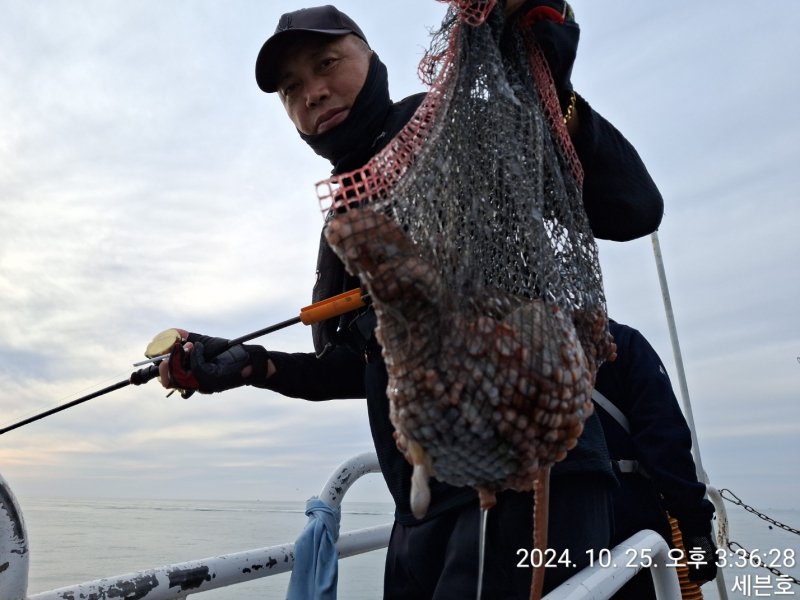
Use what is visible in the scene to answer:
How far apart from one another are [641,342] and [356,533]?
4.86ft

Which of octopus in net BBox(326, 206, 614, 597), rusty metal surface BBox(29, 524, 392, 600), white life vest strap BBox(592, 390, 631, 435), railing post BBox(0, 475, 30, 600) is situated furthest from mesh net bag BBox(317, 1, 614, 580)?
white life vest strap BBox(592, 390, 631, 435)

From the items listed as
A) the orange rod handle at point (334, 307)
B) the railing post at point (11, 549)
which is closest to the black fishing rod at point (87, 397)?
the railing post at point (11, 549)

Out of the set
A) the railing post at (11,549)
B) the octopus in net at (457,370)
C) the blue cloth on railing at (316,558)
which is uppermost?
the octopus in net at (457,370)

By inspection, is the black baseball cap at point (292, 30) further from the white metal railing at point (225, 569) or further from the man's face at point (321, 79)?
the white metal railing at point (225, 569)

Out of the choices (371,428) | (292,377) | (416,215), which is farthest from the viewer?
(292,377)

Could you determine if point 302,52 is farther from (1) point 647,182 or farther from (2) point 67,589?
(2) point 67,589

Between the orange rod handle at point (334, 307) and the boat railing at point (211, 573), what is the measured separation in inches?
29.6

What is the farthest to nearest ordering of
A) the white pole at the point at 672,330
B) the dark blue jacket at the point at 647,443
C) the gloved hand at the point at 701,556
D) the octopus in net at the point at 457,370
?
the white pole at the point at 672,330, the gloved hand at the point at 701,556, the dark blue jacket at the point at 647,443, the octopus in net at the point at 457,370

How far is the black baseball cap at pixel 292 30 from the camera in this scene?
5.21 feet

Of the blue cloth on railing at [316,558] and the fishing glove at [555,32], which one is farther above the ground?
the fishing glove at [555,32]

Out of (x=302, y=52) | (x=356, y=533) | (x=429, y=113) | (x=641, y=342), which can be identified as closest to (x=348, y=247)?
(x=429, y=113)

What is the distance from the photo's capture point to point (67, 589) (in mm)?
1614

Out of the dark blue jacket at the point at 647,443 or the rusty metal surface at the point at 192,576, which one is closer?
the rusty metal surface at the point at 192,576

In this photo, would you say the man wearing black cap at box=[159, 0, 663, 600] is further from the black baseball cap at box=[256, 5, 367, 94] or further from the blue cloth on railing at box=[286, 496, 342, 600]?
the blue cloth on railing at box=[286, 496, 342, 600]
